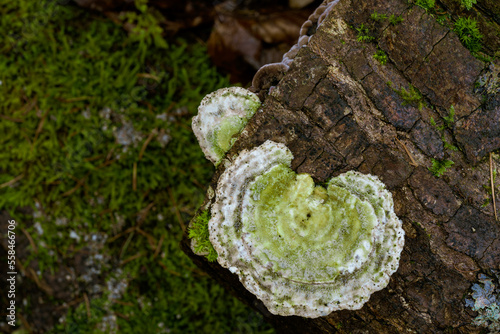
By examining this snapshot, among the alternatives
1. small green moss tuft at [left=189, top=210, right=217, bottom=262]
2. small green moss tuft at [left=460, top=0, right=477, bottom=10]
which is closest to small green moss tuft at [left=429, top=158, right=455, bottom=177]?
small green moss tuft at [left=460, top=0, right=477, bottom=10]

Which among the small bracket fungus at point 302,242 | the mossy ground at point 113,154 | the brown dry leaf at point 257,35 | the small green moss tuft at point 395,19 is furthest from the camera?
the mossy ground at point 113,154

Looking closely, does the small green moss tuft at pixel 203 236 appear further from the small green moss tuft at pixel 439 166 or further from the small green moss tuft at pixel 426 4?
the small green moss tuft at pixel 426 4

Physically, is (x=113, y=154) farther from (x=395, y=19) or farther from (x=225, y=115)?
(x=395, y=19)

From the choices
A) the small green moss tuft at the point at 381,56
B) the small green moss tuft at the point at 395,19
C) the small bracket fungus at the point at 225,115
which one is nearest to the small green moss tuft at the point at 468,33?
the small green moss tuft at the point at 395,19

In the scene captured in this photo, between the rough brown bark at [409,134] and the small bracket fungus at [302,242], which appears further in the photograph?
the rough brown bark at [409,134]

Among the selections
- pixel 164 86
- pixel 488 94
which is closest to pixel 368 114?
pixel 488 94

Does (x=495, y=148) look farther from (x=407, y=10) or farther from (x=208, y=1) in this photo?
(x=208, y=1)

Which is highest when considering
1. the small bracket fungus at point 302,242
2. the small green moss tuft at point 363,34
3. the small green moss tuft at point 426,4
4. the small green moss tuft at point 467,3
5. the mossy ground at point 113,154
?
the small green moss tuft at point 467,3
